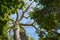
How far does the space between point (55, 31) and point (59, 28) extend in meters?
0.29

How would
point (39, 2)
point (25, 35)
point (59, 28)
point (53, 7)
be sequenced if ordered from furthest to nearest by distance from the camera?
point (25, 35)
point (59, 28)
point (39, 2)
point (53, 7)

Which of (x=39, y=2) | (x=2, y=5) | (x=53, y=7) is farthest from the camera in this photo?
(x=39, y=2)

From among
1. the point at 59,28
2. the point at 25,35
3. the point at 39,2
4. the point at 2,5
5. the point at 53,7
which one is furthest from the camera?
the point at 25,35

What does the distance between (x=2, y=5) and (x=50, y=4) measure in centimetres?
243

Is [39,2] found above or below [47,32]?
above

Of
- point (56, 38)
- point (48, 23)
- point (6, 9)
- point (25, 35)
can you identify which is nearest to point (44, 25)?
point (48, 23)

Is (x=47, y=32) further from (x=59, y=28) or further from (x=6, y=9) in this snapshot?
(x=6, y=9)

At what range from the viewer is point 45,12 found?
39.2ft

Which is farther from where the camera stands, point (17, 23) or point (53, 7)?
point (17, 23)

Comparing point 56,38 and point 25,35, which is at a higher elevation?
point 25,35

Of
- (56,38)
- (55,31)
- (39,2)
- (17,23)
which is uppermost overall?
(17,23)

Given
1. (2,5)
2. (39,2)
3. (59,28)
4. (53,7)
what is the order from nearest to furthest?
(2,5), (53,7), (39,2), (59,28)

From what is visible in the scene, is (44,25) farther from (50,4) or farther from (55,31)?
(50,4)

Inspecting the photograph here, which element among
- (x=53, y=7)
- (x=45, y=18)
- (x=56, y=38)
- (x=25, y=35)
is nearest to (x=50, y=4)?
(x=53, y=7)
